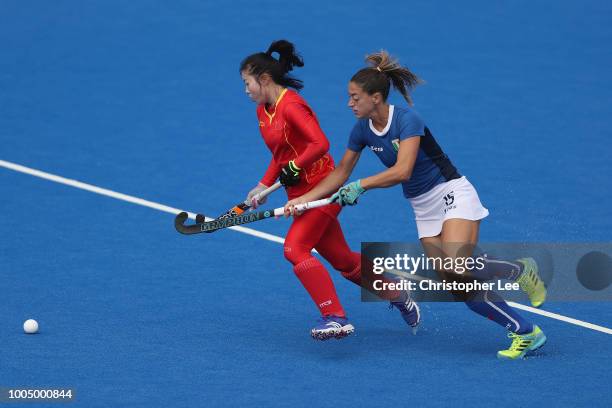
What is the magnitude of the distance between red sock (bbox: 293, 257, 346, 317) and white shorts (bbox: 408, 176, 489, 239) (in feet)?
2.27

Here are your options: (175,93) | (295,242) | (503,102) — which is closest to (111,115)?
(175,93)

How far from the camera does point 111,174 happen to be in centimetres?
1125

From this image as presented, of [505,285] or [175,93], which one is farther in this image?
[175,93]

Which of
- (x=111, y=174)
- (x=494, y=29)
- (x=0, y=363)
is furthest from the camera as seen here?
(x=494, y=29)

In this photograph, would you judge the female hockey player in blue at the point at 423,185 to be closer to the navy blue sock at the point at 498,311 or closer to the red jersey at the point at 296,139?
the navy blue sock at the point at 498,311

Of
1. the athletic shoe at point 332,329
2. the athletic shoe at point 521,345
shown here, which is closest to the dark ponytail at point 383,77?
the athletic shoe at point 332,329

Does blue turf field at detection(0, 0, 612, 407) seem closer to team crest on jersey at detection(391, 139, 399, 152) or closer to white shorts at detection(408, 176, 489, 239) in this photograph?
white shorts at detection(408, 176, 489, 239)

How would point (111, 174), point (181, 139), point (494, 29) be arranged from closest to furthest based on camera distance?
point (111, 174), point (181, 139), point (494, 29)

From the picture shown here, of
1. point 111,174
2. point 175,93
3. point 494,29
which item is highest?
point 494,29

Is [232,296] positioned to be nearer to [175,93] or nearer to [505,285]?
[505,285]

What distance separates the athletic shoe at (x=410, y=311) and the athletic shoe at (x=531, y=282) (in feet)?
2.51

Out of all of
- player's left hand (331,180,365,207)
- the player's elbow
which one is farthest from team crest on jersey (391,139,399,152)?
player's left hand (331,180,365,207)

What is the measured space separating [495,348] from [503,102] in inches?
229

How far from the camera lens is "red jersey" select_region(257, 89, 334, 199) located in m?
7.42
